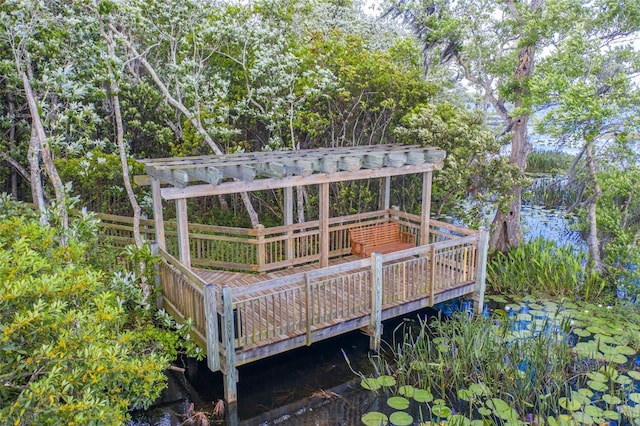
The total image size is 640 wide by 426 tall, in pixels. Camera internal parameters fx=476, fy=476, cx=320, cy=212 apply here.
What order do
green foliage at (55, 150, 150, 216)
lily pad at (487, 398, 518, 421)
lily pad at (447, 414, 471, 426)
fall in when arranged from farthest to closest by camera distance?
green foliage at (55, 150, 150, 216)
lily pad at (487, 398, 518, 421)
lily pad at (447, 414, 471, 426)

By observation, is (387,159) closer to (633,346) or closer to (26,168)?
(633,346)

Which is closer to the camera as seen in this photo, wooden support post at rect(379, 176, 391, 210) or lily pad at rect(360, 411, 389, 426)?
lily pad at rect(360, 411, 389, 426)

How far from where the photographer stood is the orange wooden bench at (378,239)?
29.3 feet

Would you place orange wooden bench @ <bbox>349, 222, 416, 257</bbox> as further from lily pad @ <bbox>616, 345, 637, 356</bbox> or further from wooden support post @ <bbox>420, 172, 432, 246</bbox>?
lily pad @ <bbox>616, 345, 637, 356</bbox>

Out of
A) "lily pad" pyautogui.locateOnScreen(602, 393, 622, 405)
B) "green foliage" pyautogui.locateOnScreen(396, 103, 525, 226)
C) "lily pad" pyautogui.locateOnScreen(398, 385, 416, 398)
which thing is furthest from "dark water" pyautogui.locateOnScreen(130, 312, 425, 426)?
"green foliage" pyautogui.locateOnScreen(396, 103, 525, 226)

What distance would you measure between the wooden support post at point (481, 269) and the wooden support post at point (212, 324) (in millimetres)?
4592

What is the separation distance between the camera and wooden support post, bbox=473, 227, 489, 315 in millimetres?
7996

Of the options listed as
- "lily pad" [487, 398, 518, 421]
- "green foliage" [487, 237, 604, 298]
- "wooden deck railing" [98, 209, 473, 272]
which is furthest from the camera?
"green foliage" [487, 237, 604, 298]

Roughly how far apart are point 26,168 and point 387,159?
7.62m

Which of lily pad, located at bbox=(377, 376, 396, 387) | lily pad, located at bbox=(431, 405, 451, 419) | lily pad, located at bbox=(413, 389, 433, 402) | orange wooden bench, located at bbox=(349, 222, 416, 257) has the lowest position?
lily pad, located at bbox=(431, 405, 451, 419)

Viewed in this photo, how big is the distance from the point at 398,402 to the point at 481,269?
3.36 m

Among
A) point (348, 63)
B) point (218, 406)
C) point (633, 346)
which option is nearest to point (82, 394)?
point (218, 406)

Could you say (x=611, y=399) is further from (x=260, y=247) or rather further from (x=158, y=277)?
(x=158, y=277)

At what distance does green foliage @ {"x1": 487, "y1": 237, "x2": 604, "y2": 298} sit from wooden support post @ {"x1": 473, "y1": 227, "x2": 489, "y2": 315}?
4.50ft
